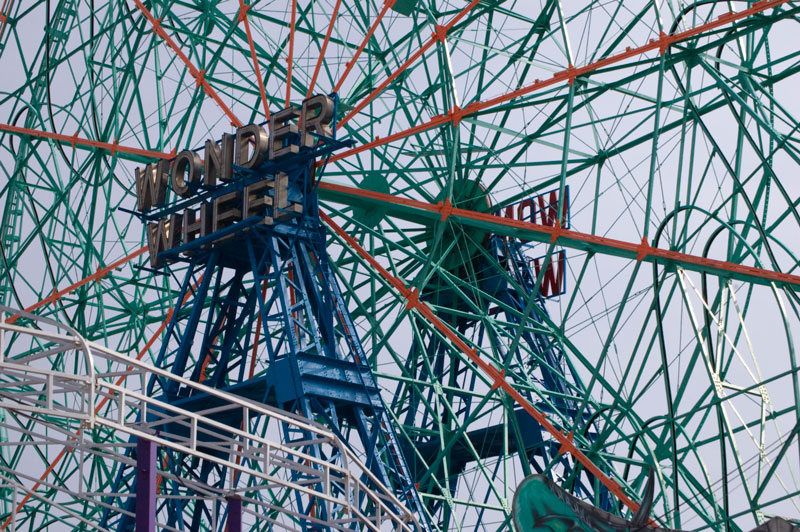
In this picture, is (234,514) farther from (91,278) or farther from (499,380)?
(91,278)

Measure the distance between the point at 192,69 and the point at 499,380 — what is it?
10440 millimetres

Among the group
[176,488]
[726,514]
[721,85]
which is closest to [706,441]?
[726,514]

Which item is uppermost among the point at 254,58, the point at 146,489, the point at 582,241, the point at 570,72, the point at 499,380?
the point at 254,58

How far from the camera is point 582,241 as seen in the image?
32094 millimetres

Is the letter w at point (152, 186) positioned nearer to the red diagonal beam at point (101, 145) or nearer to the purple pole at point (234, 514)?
the red diagonal beam at point (101, 145)

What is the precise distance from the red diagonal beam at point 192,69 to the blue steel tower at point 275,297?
1727 millimetres

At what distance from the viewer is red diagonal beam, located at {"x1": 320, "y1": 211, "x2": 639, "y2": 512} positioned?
31.5 metres

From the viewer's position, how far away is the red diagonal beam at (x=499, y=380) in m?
31.5

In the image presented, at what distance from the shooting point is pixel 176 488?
38125mm

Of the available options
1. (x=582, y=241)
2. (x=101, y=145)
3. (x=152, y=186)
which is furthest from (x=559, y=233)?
(x=101, y=145)

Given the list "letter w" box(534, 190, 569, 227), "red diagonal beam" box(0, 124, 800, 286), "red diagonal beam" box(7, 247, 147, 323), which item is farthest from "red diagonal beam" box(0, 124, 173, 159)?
"letter w" box(534, 190, 569, 227)

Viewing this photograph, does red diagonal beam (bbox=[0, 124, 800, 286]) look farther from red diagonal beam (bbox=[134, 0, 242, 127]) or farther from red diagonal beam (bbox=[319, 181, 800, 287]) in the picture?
red diagonal beam (bbox=[134, 0, 242, 127])

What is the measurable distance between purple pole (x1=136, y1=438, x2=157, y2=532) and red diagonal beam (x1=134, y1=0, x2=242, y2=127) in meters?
13.8

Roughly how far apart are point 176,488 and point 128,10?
12693mm
